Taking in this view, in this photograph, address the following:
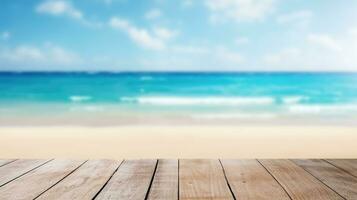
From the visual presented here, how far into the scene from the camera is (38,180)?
76.4 inches

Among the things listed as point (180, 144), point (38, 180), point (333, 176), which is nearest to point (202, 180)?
point (333, 176)

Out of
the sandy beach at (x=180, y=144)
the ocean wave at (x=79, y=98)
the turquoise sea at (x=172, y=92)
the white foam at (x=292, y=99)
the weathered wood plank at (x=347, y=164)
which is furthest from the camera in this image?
the ocean wave at (x=79, y=98)

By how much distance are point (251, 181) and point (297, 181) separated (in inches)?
8.1

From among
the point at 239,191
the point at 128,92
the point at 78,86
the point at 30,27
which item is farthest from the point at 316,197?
the point at 30,27

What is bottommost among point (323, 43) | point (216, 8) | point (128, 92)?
point (128, 92)

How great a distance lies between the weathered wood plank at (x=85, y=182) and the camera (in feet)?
5.58

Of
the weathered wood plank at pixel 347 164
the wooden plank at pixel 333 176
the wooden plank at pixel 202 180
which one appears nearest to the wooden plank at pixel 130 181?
the wooden plank at pixel 202 180

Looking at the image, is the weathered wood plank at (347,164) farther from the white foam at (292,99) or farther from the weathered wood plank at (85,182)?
the white foam at (292,99)

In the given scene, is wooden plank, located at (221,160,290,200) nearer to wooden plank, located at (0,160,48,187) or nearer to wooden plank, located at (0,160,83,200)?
wooden plank, located at (0,160,83,200)

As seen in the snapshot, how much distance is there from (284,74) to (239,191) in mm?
28124

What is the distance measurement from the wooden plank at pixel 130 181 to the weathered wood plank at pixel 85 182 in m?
0.04

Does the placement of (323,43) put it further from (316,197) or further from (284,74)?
(316,197)

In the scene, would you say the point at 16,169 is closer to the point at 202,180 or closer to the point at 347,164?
the point at 202,180

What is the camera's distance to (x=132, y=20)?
25531 millimetres
